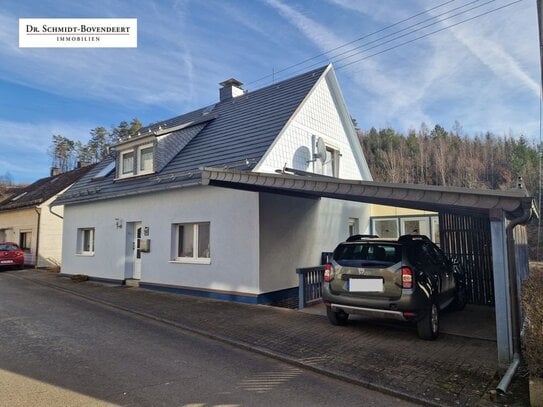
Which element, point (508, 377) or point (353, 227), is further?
point (353, 227)

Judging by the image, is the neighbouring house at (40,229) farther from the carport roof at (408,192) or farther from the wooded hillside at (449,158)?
the wooded hillside at (449,158)

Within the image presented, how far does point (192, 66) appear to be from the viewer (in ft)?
47.7

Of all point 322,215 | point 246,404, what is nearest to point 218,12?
point 322,215

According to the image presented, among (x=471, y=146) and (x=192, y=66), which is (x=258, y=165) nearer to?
(x=192, y=66)

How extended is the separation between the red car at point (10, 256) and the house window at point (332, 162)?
58.8 feet

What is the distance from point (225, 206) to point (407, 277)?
224 inches

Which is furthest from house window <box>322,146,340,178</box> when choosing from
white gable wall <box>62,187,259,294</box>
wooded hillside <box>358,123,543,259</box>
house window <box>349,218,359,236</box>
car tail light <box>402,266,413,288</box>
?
wooded hillside <box>358,123,543,259</box>

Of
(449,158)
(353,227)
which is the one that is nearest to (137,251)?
(353,227)

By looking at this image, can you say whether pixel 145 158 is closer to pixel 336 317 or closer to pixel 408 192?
pixel 336 317

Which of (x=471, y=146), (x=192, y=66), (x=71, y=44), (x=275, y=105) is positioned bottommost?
(x=275, y=105)

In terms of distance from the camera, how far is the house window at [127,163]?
14445mm

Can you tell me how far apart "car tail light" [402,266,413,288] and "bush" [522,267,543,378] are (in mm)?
1744

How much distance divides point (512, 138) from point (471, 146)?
561 centimetres

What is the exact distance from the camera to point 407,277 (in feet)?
19.9
